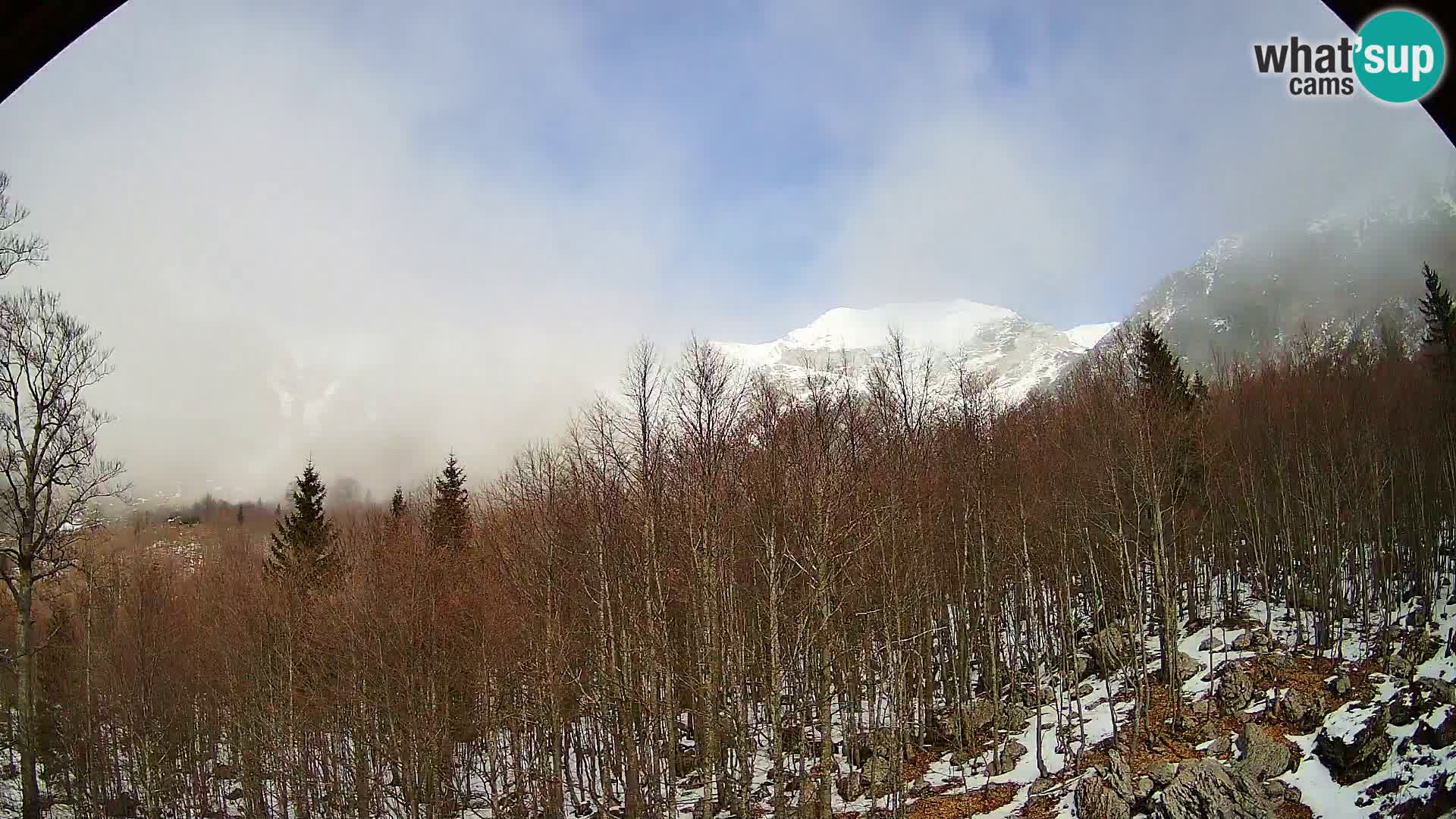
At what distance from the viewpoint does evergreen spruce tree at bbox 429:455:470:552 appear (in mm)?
32991

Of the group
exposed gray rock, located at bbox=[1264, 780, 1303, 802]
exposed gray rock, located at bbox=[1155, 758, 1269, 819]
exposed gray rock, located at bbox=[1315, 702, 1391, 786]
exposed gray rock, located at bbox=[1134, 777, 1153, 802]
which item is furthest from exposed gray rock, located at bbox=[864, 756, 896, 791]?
exposed gray rock, located at bbox=[1315, 702, 1391, 786]

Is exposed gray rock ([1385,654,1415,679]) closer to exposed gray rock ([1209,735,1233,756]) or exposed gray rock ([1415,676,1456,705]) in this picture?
exposed gray rock ([1415,676,1456,705])

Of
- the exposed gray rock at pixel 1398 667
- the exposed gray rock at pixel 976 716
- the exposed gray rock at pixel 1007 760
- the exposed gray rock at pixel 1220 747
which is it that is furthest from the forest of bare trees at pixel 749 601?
the exposed gray rock at pixel 1398 667

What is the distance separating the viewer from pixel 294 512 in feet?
116

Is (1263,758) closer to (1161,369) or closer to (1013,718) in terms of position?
(1013,718)

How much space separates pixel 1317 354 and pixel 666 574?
39435 mm

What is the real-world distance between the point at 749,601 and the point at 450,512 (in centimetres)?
2031

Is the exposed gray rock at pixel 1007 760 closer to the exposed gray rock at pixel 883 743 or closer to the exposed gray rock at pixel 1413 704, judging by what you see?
the exposed gray rock at pixel 883 743

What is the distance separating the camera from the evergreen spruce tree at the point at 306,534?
102 feet

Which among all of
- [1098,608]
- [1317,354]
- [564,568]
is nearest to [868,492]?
→ [564,568]

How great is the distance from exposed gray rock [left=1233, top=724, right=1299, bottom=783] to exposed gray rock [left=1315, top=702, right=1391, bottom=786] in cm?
71

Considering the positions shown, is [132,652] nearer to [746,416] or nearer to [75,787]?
[75,787]

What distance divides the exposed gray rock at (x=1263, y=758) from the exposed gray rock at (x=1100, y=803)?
262 centimetres

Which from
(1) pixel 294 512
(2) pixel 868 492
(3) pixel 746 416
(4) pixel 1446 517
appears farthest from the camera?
(1) pixel 294 512
